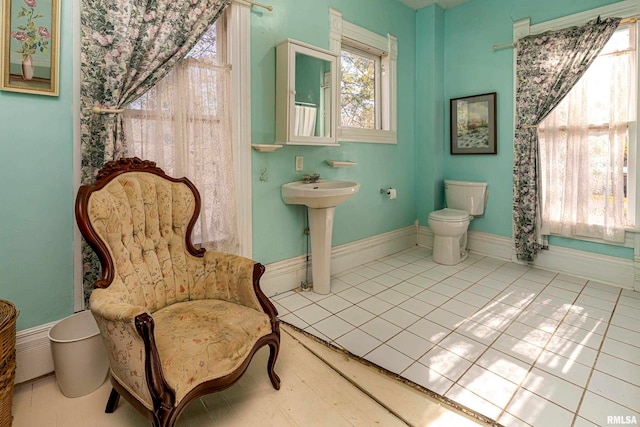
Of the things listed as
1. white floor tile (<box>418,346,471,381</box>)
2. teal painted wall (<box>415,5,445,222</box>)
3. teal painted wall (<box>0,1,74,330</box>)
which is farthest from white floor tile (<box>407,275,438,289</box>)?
teal painted wall (<box>0,1,74,330</box>)

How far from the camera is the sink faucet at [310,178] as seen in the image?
9.20 ft

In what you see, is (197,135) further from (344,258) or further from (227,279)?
(344,258)

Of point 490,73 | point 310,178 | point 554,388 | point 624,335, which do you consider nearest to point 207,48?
point 310,178

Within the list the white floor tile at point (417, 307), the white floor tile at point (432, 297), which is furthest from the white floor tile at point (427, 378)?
the white floor tile at point (432, 297)

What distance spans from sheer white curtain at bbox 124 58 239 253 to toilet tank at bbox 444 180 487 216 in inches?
99.4

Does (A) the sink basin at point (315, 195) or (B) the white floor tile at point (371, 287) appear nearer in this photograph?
(A) the sink basin at point (315, 195)

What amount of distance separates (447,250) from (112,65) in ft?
10.3

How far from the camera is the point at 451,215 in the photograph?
135 inches

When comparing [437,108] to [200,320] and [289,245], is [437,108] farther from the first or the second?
[200,320]

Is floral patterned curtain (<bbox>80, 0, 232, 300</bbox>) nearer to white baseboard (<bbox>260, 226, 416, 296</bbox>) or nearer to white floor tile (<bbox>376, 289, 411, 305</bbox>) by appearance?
white baseboard (<bbox>260, 226, 416, 296</bbox>)

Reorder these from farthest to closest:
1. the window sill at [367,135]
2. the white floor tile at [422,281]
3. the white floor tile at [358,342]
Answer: the window sill at [367,135]
the white floor tile at [422,281]
the white floor tile at [358,342]

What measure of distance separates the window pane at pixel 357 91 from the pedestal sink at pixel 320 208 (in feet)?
2.98

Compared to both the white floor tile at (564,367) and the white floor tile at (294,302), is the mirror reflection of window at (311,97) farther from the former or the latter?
the white floor tile at (564,367)

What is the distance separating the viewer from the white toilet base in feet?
11.2
